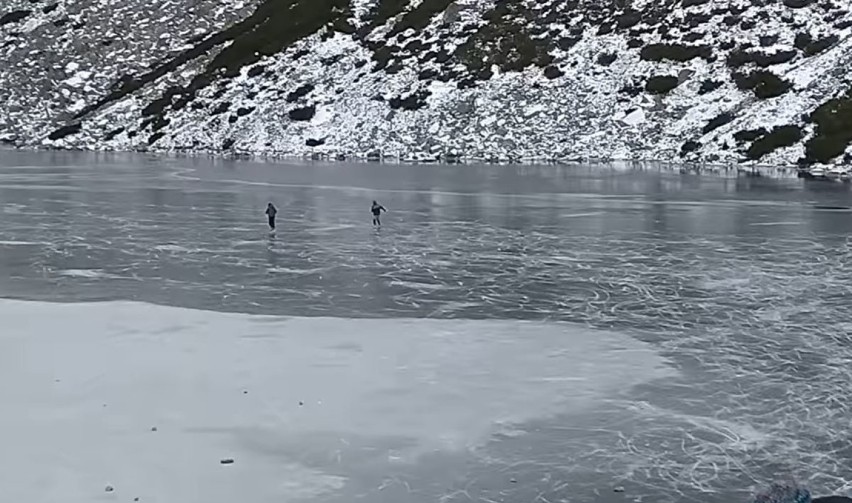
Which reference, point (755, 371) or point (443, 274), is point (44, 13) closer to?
point (443, 274)

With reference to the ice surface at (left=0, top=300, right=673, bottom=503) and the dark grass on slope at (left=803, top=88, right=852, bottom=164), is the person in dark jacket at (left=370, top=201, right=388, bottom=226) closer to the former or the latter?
the ice surface at (left=0, top=300, right=673, bottom=503)

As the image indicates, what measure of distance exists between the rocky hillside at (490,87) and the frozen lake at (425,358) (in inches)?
1194

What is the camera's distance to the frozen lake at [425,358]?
8.55 m

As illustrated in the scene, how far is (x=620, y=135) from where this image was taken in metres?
56.8

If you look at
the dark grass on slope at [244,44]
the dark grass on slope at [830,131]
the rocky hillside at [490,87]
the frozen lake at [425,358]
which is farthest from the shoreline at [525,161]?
the frozen lake at [425,358]

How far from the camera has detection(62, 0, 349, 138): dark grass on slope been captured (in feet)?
249

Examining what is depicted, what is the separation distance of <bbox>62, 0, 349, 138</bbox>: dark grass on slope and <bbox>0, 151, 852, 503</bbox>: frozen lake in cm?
5182

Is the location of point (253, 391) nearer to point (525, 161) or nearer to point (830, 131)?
point (830, 131)

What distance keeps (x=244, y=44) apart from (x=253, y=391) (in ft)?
237

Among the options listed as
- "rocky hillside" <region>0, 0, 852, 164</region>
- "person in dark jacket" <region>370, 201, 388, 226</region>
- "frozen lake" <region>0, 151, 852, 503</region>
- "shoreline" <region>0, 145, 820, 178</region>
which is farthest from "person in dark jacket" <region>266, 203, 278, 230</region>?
"rocky hillside" <region>0, 0, 852, 164</region>

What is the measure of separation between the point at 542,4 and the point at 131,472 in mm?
69285

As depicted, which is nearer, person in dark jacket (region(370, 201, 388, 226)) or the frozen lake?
the frozen lake

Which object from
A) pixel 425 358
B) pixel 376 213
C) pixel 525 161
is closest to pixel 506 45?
pixel 525 161

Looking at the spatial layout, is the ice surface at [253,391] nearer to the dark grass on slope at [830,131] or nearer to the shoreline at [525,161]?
the shoreline at [525,161]
